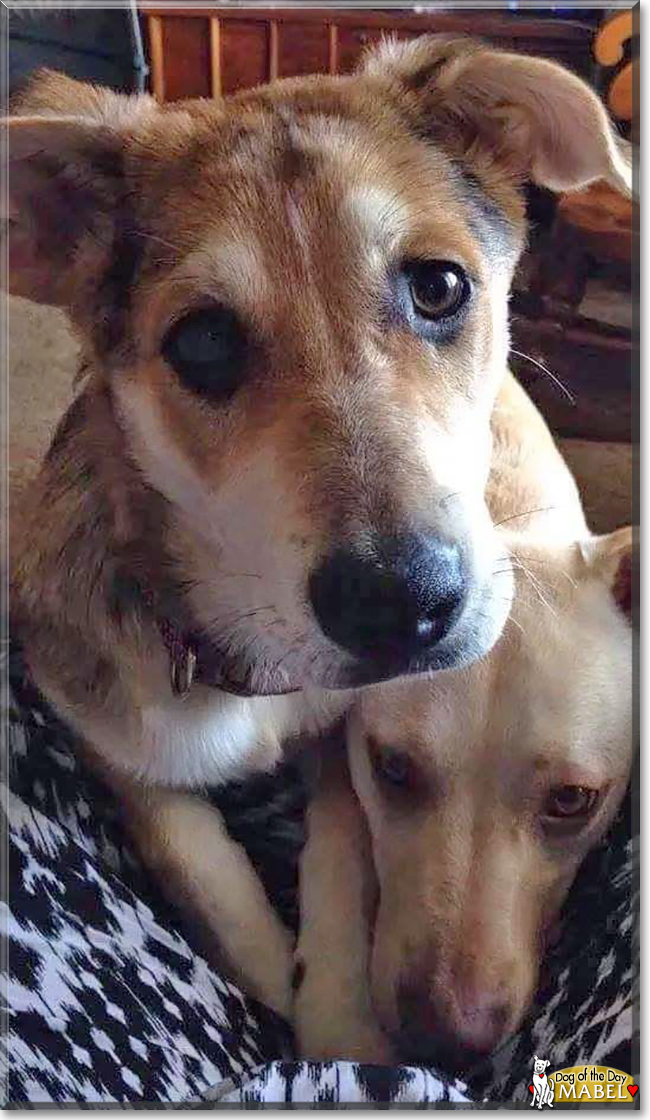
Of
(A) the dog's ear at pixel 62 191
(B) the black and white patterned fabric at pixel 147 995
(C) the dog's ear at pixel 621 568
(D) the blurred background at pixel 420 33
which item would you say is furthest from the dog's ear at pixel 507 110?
(B) the black and white patterned fabric at pixel 147 995

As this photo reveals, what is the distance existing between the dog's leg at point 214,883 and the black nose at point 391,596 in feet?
1.71

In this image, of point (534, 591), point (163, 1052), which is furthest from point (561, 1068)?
point (534, 591)

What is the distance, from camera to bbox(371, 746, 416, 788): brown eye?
1.39m

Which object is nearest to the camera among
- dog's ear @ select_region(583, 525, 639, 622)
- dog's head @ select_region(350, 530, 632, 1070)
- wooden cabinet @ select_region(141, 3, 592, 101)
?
dog's head @ select_region(350, 530, 632, 1070)

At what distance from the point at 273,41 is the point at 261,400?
0.76 m

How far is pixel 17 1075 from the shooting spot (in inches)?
44.8

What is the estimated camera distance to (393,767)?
4.63 ft

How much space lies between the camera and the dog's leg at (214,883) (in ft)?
4.67

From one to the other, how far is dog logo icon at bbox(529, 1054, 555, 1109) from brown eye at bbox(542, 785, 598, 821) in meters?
0.28

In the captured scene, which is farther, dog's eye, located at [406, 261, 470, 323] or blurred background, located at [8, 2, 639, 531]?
blurred background, located at [8, 2, 639, 531]

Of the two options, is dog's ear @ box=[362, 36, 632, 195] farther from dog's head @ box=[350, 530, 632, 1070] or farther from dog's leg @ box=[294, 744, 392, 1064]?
dog's leg @ box=[294, 744, 392, 1064]

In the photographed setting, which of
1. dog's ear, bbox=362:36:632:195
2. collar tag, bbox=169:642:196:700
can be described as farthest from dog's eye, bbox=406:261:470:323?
collar tag, bbox=169:642:196:700

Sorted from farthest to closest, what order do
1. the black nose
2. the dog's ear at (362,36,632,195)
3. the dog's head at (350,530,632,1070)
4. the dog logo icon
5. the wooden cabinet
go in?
1. the wooden cabinet
2. the dog's ear at (362,36,632,195)
3. the dog's head at (350,530,632,1070)
4. the dog logo icon
5. the black nose

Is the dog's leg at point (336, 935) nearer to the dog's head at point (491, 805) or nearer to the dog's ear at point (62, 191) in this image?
the dog's head at point (491, 805)
